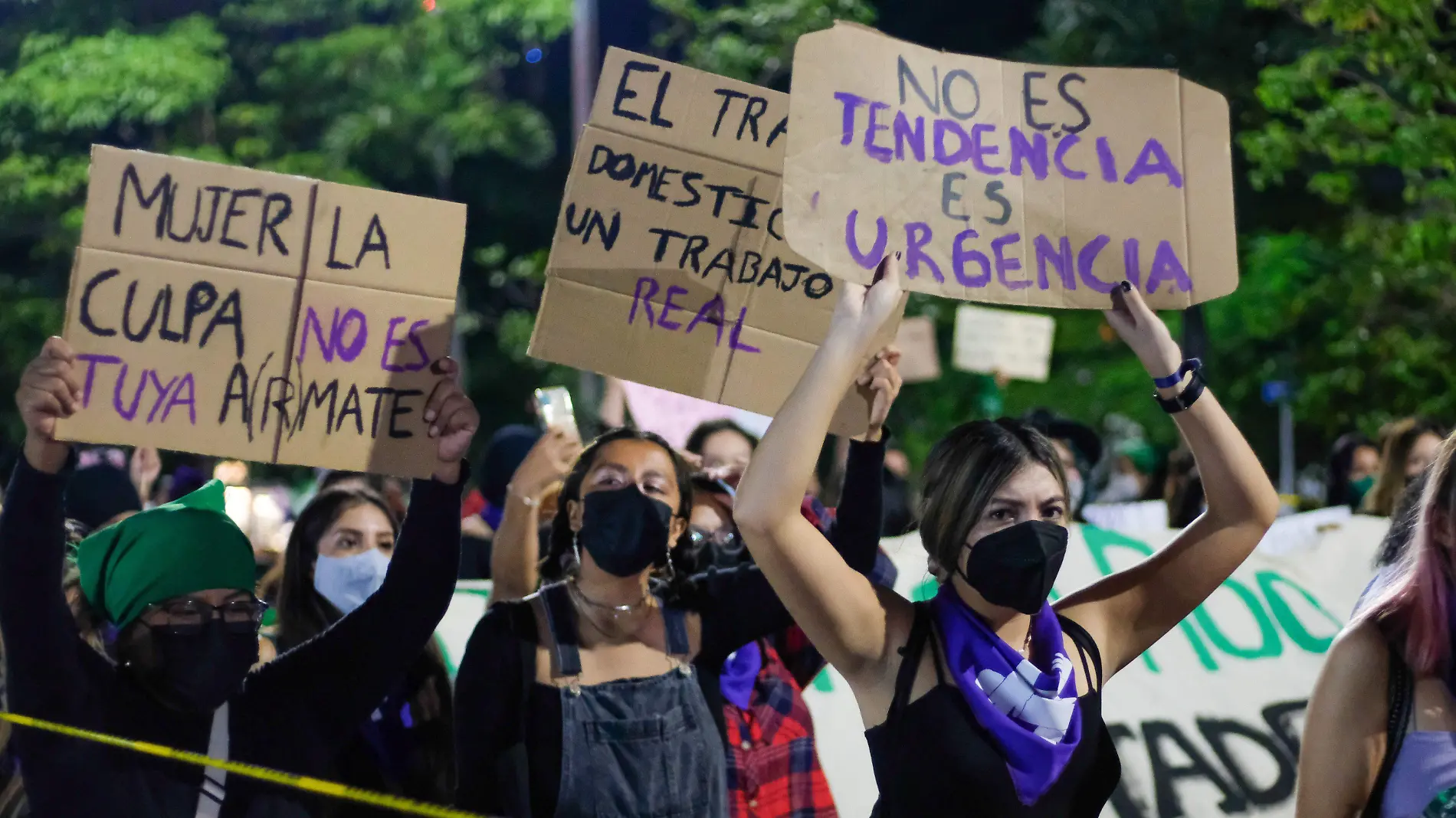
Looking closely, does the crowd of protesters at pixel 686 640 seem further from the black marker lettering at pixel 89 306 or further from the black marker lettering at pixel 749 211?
the black marker lettering at pixel 749 211

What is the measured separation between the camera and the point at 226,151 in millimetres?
23828

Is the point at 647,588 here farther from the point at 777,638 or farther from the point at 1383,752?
the point at 1383,752

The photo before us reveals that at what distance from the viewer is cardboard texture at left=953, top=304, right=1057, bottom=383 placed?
9.10m

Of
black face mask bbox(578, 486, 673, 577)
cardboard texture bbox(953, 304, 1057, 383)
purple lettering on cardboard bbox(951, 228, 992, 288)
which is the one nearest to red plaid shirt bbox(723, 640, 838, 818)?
black face mask bbox(578, 486, 673, 577)

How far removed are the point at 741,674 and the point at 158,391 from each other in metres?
1.46

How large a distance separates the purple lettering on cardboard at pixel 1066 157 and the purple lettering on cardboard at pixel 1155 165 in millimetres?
98

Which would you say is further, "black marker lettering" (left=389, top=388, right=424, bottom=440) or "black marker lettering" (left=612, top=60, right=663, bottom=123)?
"black marker lettering" (left=612, top=60, right=663, bottom=123)

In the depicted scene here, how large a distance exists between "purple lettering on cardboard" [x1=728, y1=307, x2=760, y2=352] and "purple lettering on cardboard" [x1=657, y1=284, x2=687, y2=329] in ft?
0.35

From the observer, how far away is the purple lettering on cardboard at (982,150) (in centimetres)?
294

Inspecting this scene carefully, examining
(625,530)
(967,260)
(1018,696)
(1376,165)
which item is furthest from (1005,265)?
(1376,165)

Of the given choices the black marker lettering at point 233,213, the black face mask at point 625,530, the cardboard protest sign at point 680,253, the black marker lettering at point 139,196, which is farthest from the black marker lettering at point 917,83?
the black marker lettering at point 139,196

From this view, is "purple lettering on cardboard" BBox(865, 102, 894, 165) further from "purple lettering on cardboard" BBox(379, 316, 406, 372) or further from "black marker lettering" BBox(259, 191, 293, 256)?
"black marker lettering" BBox(259, 191, 293, 256)

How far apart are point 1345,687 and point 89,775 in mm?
2011

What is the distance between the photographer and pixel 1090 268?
9.65ft
